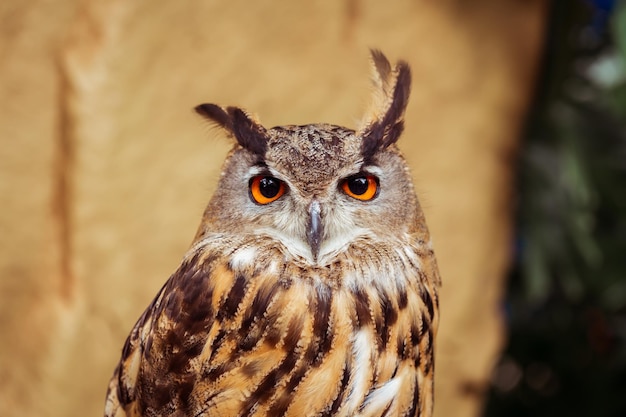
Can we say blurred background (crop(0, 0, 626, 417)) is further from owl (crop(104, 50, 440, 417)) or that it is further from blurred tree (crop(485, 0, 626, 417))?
owl (crop(104, 50, 440, 417))

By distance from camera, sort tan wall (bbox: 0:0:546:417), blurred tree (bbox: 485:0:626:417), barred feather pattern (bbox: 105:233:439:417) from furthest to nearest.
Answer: blurred tree (bbox: 485:0:626:417), tan wall (bbox: 0:0:546:417), barred feather pattern (bbox: 105:233:439:417)

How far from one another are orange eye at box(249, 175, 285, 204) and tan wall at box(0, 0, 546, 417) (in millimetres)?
654

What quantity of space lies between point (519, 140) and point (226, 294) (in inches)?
71.5

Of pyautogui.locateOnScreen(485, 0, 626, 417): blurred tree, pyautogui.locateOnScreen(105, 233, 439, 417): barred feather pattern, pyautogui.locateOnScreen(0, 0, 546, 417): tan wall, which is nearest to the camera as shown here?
pyautogui.locateOnScreen(105, 233, 439, 417): barred feather pattern

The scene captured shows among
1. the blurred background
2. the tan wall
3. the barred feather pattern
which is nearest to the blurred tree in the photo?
the blurred background

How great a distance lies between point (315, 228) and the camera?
1.07 metres

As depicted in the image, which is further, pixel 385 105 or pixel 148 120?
pixel 148 120

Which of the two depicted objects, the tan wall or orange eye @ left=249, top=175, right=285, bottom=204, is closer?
orange eye @ left=249, top=175, right=285, bottom=204

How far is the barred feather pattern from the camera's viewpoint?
1.06 m

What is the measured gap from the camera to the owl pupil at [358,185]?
1125mm

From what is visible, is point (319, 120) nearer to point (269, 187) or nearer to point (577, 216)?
point (577, 216)

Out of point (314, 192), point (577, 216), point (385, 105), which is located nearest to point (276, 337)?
point (314, 192)

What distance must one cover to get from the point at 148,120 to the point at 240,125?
98cm

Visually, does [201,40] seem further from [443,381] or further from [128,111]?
[443,381]
